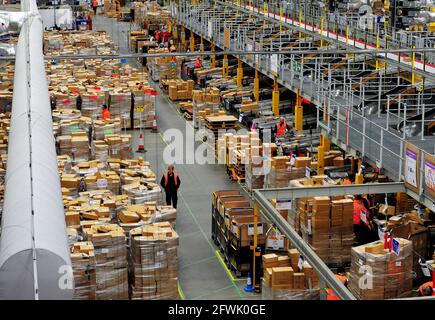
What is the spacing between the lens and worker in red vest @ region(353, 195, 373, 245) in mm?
15125

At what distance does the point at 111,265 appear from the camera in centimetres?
1299

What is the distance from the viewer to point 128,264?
1353 centimetres

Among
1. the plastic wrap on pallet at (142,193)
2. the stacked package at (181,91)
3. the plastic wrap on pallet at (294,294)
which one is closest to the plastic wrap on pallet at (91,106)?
the stacked package at (181,91)

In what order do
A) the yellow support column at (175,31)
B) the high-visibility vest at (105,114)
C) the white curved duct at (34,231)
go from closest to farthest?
the white curved duct at (34,231)
the high-visibility vest at (105,114)
the yellow support column at (175,31)

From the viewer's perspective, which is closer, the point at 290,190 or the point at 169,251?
the point at 290,190

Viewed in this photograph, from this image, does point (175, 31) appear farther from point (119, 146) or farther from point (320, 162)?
point (320, 162)

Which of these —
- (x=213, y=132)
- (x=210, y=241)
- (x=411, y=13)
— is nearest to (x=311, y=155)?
(x=213, y=132)

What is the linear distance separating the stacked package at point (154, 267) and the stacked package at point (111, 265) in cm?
16

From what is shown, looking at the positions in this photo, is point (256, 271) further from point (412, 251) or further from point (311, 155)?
point (311, 155)

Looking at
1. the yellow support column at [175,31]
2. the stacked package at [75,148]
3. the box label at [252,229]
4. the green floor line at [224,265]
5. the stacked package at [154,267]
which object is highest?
the yellow support column at [175,31]

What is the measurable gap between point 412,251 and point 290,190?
255 centimetres

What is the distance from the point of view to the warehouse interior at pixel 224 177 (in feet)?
27.3

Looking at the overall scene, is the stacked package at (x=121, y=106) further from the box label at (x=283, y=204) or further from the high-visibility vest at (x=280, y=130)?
the box label at (x=283, y=204)

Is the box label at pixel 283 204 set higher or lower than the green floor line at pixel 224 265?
higher
